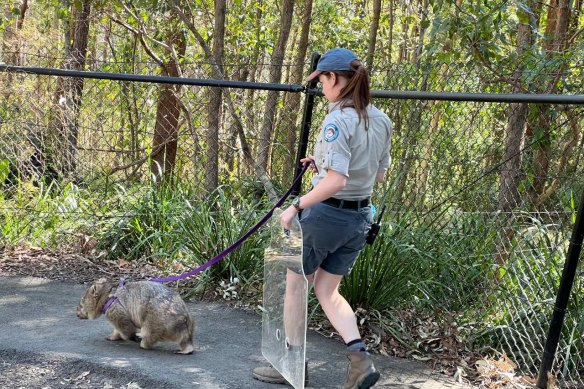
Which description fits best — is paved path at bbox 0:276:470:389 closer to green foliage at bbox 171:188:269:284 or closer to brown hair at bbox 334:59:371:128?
green foliage at bbox 171:188:269:284

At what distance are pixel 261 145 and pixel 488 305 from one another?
112 inches

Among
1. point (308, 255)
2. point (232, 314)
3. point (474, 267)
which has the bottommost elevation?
point (232, 314)

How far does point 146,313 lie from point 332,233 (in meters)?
1.44

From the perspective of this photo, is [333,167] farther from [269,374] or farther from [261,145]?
[261,145]

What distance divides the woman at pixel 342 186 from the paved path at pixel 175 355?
63 cm

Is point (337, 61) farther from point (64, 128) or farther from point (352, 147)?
point (64, 128)

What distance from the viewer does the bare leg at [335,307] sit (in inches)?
167

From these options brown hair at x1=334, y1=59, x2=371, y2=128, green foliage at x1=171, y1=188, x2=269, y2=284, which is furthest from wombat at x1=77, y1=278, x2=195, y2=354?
brown hair at x1=334, y1=59, x2=371, y2=128

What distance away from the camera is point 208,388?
4391 millimetres

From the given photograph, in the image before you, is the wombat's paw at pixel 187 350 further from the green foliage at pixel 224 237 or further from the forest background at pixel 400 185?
the green foliage at pixel 224 237

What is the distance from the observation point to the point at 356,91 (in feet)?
13.1

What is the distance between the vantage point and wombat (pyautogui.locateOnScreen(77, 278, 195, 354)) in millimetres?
4793

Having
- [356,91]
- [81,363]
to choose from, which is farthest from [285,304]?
[81,363]

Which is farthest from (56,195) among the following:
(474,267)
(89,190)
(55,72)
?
(474,267)
